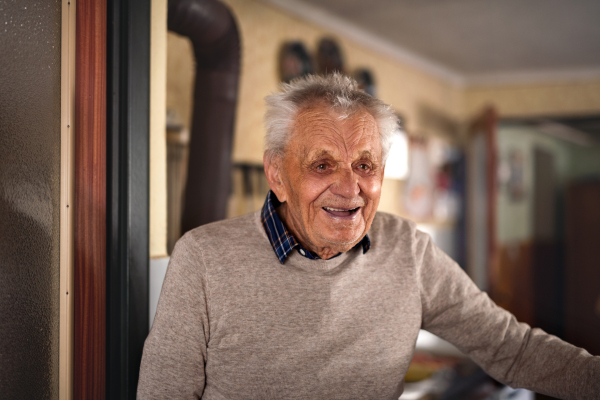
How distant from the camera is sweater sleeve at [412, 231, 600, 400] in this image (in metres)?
1.20

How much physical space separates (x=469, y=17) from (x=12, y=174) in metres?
2.97

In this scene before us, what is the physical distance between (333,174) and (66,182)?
0.67 m

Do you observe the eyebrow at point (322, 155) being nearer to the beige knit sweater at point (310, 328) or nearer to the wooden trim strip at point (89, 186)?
the beige knit sweater at point (310, 328)

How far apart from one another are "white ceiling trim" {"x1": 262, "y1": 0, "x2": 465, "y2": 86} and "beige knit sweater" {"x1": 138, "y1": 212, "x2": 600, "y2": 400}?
202 cm

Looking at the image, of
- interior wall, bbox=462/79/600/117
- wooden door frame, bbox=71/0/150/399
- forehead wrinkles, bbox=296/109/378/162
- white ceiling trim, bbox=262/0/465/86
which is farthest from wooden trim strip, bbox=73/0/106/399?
interior wall, bbox=462/79/600/117

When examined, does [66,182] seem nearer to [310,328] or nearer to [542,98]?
[310,328]

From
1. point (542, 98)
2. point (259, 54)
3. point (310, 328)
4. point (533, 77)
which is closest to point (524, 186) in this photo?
point (542, 98)

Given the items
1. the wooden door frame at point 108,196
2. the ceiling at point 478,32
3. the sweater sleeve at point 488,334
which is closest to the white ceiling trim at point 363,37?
the ceiling at point 478,32

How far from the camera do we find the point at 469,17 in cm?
325

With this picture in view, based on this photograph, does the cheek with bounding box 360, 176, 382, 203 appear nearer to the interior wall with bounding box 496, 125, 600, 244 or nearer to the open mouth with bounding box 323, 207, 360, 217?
the open mouth with bounding box 323, 207, 360, 217

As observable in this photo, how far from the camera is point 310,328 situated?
1.19 meters

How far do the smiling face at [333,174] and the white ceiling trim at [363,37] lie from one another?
1.88 metres

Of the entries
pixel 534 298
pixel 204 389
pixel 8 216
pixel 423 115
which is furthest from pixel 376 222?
pixel 534 298

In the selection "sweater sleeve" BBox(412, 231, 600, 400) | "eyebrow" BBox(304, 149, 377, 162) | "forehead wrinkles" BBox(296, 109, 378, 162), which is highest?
"forehead wrinkles" BBox(296, 109, 378, 162)
